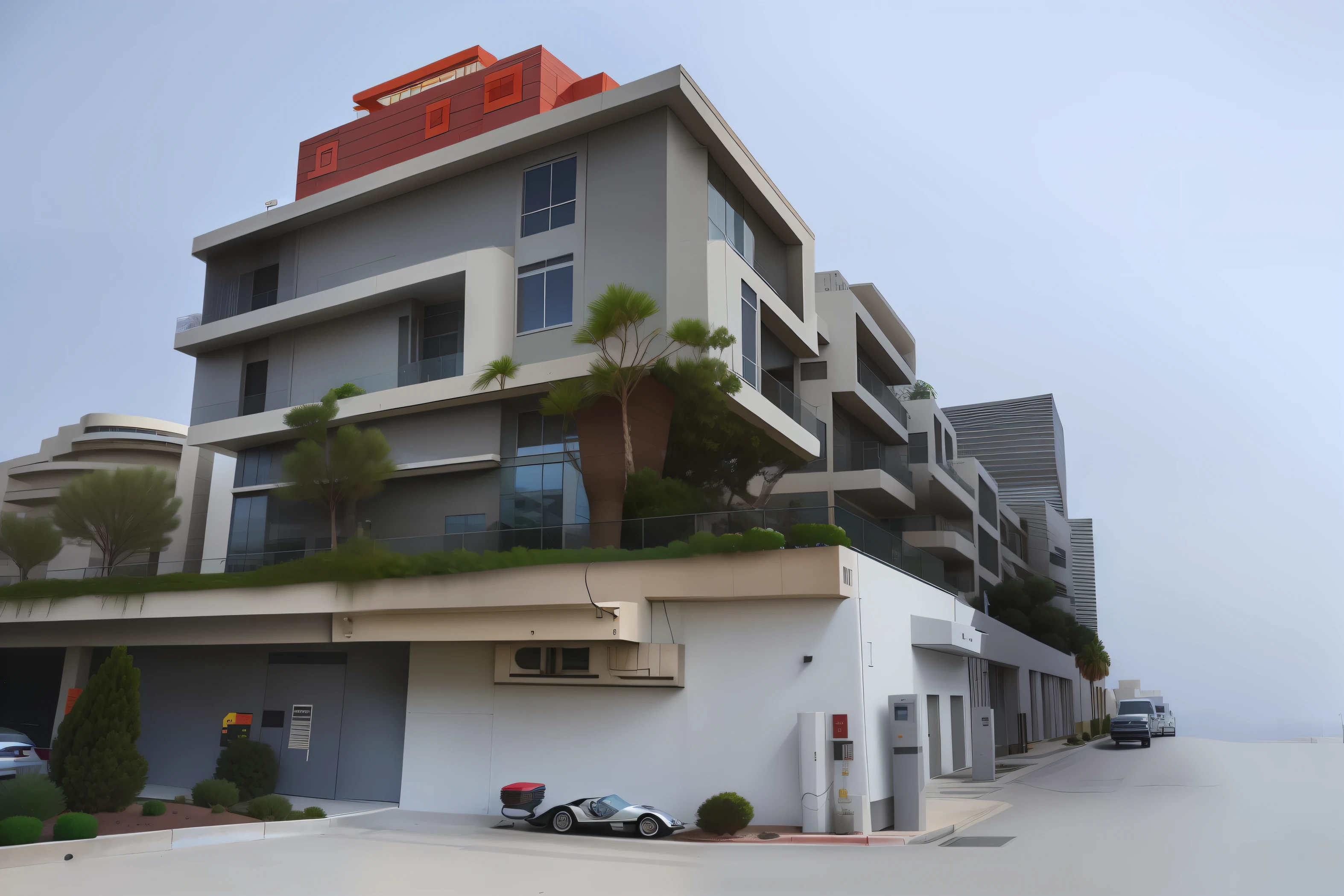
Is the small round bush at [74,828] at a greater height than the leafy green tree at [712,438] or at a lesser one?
lesser

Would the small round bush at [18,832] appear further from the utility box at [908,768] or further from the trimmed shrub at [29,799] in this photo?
the utility box at [908,768]

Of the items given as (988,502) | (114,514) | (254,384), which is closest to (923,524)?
(988,502)

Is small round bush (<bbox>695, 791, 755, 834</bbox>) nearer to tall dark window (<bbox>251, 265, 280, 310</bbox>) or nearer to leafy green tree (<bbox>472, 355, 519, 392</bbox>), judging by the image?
leafy green tree (<bbox>472, 355, 519, 392</bbox>)

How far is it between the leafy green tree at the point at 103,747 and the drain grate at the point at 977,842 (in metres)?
15.4

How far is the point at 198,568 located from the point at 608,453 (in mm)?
12928

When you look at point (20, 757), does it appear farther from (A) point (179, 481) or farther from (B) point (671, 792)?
(A) point (179, 481)

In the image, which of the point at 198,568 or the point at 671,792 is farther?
the point at 198,568

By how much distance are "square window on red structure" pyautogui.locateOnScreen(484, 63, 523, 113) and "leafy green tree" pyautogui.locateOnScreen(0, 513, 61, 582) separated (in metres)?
21.6

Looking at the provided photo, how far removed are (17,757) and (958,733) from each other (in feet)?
93.4

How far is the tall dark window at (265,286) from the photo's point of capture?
36781mm

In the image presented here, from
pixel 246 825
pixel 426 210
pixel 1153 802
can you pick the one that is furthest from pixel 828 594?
pixel 426 210

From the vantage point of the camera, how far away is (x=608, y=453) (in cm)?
2705

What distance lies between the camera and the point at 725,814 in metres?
19.2

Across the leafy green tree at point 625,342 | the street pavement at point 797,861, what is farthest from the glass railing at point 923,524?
the leafy green tree at point 625,342
